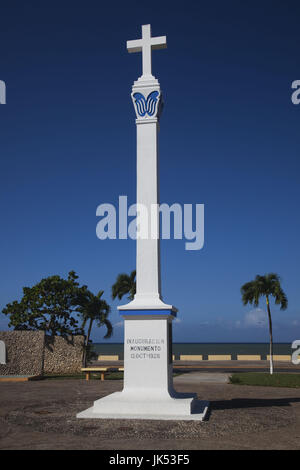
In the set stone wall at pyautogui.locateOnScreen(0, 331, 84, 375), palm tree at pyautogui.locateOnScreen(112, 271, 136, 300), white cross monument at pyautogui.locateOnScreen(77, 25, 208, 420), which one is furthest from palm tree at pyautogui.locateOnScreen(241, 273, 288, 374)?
white cross monument at pyautogui.locateOnScreen(77, 25, 208, 420)

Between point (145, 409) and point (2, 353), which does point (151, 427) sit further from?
point (2, 353)

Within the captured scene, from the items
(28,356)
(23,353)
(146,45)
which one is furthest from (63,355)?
(146,45)

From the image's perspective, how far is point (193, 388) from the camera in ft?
62.4

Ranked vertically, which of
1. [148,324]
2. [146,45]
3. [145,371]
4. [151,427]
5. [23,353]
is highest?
[146,45]

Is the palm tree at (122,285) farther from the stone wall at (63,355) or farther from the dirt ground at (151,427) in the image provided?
the dirt ground at (151,427)

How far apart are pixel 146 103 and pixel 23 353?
17291 mm

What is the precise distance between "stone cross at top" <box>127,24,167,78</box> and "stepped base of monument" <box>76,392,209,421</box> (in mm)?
9270

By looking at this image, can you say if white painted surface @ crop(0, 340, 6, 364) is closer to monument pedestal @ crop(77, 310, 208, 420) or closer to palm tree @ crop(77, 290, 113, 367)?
palm tree @ crop(77, 290, 113, 367)

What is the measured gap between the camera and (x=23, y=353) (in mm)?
25828

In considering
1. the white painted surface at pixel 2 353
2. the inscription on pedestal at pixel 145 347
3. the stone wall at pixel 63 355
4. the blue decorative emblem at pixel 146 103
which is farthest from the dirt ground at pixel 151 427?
the stone wall at pixel 63 355

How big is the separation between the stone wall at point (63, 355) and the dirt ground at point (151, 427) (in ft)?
39.2

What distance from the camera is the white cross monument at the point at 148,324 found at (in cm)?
1166
